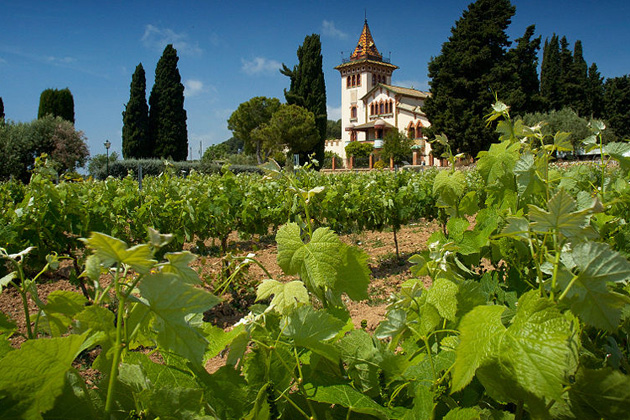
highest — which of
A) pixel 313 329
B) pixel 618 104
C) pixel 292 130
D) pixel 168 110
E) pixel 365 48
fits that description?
pixel 365 48

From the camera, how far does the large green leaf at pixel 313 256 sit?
2.43ft

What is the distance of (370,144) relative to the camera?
4475 centimetres

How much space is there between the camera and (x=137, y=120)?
1288 inches

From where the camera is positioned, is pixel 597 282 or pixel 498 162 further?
pixel 498 162

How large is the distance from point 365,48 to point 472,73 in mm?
28738

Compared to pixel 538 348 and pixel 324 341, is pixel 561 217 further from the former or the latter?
pixel 324 341

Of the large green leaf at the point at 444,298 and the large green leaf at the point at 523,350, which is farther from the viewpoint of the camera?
the large green leaf at the point at 444,298

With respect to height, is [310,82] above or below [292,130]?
above

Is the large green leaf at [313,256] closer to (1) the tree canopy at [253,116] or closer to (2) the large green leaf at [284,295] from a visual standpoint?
(2) the large green leaf at [284,295]

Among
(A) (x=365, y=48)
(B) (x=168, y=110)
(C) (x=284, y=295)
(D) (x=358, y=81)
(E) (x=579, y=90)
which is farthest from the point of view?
(A) (x=365, y=48)

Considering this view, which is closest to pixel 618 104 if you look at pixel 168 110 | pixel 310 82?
pixel 310 82

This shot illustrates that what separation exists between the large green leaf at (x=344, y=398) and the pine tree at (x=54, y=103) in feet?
128

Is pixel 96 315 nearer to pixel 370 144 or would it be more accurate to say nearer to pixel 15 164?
pixel 15 164

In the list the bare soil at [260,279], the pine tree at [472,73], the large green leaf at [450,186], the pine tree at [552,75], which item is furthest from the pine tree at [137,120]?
the large green leaf at [450,186]
